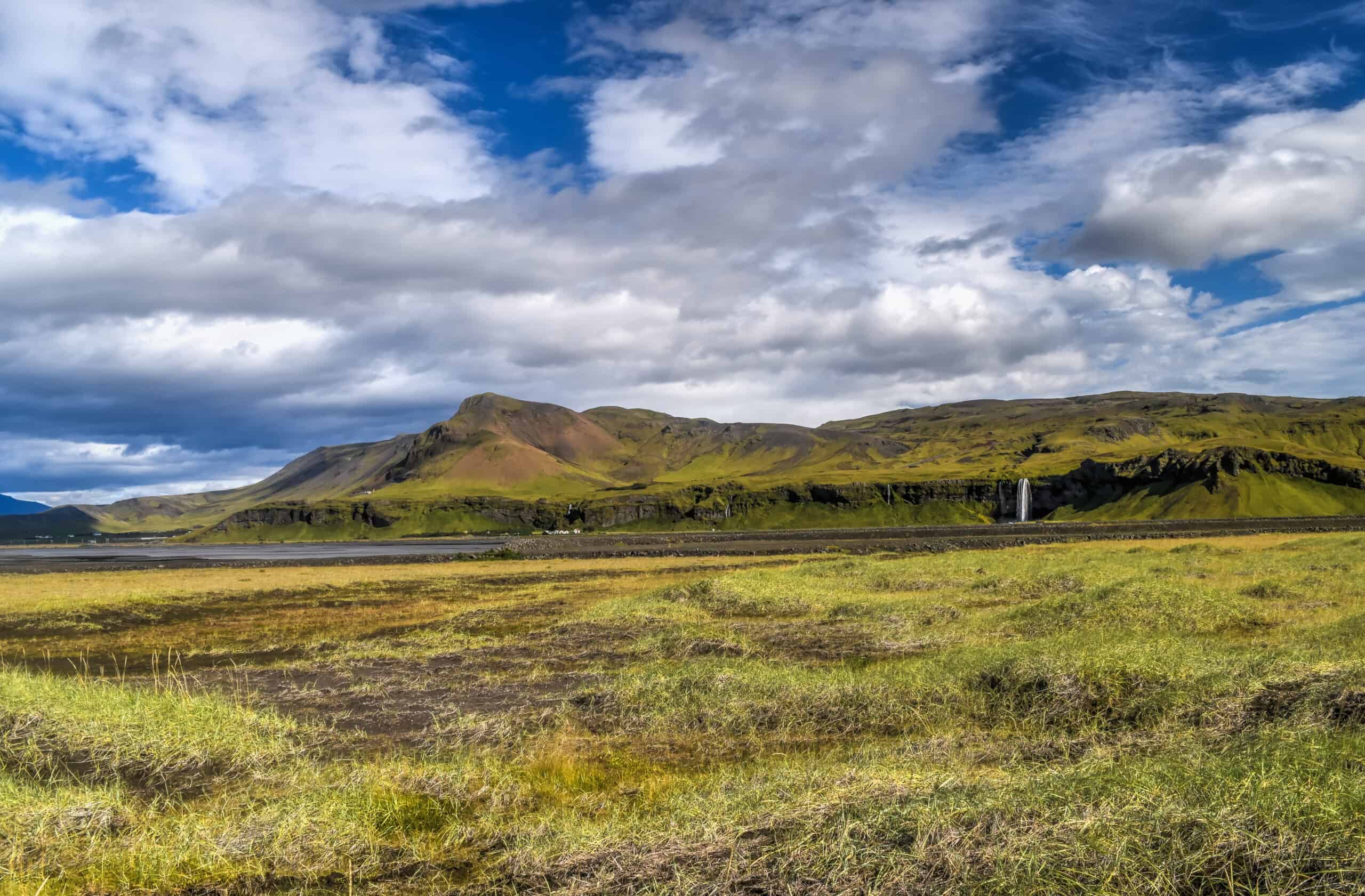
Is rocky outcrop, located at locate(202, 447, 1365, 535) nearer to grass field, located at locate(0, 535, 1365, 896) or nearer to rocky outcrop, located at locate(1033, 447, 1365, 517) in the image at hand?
rocky outcrop, located at locate(1033, 447, 1365, 517)

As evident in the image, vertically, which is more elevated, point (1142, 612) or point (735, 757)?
point (1142, 612)

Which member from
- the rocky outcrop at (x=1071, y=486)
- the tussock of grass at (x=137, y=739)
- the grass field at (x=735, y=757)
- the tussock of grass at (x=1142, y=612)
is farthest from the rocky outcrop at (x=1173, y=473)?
the tussock of grass at (x=137, y=739)

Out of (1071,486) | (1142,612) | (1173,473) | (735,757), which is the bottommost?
(735,757)

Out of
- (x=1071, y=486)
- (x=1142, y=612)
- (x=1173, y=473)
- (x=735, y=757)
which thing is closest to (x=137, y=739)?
(x=735, y=757)

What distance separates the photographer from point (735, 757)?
12.6m

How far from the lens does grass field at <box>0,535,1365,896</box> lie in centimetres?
710

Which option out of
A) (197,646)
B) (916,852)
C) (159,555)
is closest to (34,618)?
(197,646)

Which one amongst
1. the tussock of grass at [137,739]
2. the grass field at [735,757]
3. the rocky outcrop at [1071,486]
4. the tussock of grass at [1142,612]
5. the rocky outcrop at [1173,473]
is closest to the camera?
the grass field at [735,757]

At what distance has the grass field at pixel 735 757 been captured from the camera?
7.10 m

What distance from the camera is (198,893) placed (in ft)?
26.8

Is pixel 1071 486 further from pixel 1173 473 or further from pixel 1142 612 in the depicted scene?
pixel 1142 612

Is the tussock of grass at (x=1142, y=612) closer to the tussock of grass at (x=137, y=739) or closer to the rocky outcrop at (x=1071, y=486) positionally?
the tussock of grass at (x=137, y=739)

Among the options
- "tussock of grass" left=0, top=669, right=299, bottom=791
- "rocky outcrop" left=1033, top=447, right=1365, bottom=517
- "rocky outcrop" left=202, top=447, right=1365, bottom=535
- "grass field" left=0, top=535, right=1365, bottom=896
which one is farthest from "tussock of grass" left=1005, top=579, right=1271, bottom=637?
"rocky outcrop" left=202, top=447, right=1365, bottom=535

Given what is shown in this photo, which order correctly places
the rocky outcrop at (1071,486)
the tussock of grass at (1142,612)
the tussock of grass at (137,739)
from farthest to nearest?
the rocky outcrop at (1071,486), the tussock of grass at (1142,612), the tussock of grass at (137,739)
